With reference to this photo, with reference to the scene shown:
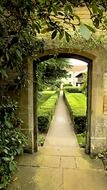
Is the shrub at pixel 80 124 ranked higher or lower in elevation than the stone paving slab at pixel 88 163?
higher

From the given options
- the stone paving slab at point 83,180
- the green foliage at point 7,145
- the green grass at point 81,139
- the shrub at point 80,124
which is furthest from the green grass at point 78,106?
the green foliage at point 7,145

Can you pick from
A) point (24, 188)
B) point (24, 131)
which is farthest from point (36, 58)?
point (24, 188)

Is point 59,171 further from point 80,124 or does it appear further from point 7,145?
point 80,124

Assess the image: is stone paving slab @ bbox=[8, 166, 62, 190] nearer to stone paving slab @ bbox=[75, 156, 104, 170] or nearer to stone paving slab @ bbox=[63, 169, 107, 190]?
stone paving slab @ bbox=[63, 169, 107, 190]

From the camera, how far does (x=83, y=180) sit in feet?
14.2

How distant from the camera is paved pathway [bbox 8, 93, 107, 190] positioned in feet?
13.5

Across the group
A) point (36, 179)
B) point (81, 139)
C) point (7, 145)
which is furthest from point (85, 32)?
point (81, 139)

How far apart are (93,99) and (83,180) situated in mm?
1877

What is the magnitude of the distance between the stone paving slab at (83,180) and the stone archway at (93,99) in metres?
0.94

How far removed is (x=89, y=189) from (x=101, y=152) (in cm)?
157

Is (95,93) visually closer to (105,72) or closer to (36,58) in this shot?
(105,72)

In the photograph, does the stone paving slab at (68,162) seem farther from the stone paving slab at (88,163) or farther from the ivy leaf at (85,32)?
the ivy leaf at (85,32)

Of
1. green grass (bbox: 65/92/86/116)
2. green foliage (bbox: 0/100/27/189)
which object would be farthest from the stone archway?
green grass (bbox: 65/92/86/116)

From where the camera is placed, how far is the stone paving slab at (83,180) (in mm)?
4070
